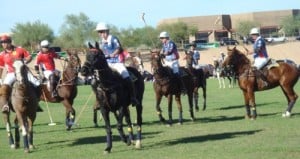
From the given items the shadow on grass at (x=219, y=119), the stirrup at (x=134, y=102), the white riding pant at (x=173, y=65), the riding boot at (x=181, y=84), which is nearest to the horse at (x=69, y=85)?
the white riding pant at (x=173, y=65)

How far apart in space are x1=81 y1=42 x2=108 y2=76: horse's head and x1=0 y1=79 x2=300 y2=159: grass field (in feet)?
6.32

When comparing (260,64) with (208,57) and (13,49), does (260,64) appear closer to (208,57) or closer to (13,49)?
(13,49)

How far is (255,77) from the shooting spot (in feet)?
70.9

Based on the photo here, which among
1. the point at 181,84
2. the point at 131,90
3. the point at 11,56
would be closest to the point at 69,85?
the point at 181,84

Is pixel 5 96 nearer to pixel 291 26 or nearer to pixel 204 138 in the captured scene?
pixel 204 138

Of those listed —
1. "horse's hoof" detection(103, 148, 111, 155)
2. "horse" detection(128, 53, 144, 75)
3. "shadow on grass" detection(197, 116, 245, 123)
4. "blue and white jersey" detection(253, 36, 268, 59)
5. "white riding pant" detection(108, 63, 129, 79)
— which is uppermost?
"white riding pant" detection(108, 63, 129, 79)

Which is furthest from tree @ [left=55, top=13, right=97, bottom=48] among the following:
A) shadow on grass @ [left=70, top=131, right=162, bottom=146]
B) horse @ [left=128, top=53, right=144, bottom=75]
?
shadow on grass @ [left=70, top=131, right=162, bottom=146]

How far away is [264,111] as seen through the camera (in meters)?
24.4

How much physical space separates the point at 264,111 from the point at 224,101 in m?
7.02

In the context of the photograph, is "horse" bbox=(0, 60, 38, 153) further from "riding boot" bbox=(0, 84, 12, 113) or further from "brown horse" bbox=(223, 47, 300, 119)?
"brown horse" bbox=(223, 47, 300, 119)

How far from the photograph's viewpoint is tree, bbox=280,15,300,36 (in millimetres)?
126438

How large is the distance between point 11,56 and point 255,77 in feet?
29.2

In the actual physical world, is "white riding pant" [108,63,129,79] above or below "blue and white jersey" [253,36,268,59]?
A: above

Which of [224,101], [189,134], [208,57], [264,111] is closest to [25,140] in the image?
[189,134]
